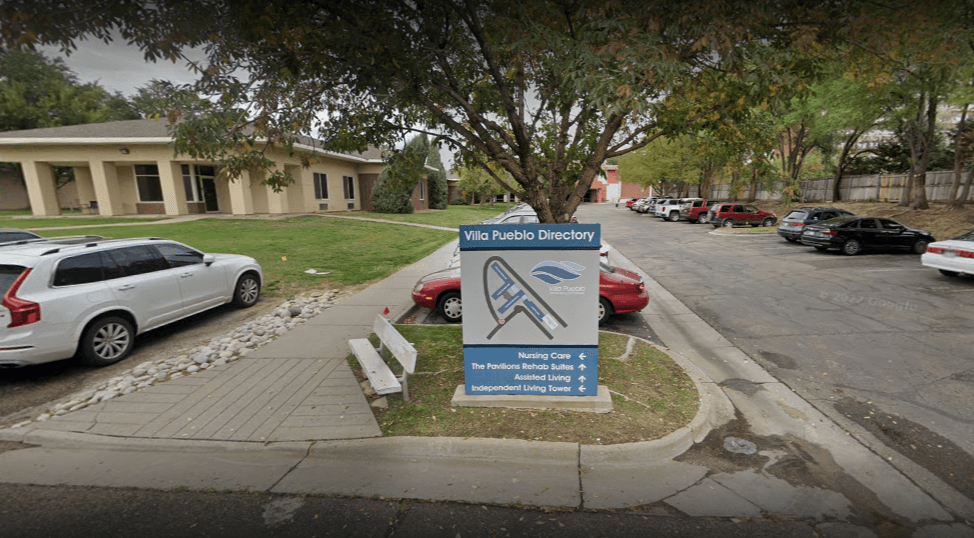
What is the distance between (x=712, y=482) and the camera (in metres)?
3.51

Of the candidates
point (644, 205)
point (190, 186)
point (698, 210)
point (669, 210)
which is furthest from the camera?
point (644, 205)

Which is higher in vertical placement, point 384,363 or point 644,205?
point 644,205

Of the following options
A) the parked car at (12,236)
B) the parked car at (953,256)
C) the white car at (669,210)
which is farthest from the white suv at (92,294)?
the white car at (669,210)

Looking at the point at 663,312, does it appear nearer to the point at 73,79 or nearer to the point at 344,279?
the point at 344,279

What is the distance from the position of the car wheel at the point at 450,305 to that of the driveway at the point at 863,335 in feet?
15.0

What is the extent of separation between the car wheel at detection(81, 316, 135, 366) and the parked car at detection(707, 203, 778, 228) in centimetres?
2886

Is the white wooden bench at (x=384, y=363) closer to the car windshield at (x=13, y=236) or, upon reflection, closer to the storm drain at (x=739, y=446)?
the storm drain at (x=739, y=446)

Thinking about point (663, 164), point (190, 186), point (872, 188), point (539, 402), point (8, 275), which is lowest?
point (539, 402)

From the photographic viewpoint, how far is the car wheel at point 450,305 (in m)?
7.83

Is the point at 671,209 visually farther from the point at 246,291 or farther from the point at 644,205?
the point at 246,291

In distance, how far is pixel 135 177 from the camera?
23375mm

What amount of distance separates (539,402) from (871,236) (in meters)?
17.1

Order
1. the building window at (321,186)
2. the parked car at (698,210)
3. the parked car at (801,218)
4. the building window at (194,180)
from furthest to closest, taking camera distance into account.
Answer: the parked car at (698,210) → the building window at (321,186) → the building window at (194,180) → the parked car at (801,218)

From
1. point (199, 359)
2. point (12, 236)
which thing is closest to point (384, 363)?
point (199, 359)
